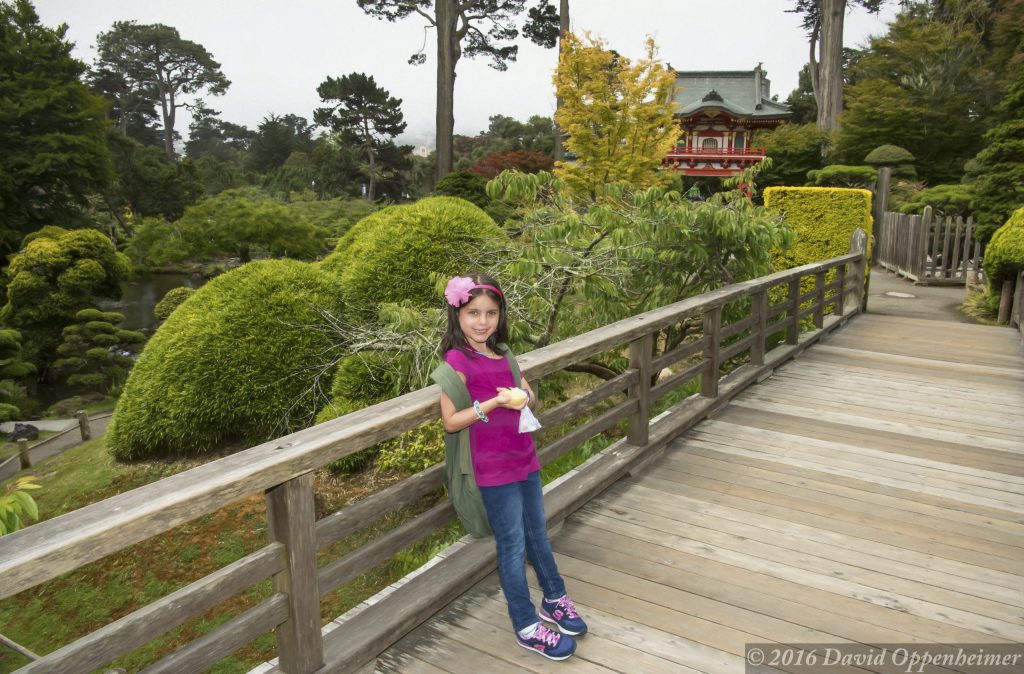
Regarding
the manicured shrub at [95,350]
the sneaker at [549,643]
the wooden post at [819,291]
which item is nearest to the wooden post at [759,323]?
the wooden post at [819,291]

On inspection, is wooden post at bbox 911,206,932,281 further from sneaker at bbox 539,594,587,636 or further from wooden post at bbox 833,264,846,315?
sneaker at bbox 539,594,587,636

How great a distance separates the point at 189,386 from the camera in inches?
316

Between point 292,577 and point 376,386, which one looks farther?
point 376,386

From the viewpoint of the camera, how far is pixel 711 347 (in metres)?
5.25

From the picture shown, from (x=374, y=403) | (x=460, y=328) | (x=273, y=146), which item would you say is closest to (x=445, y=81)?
(x=374, y=403)

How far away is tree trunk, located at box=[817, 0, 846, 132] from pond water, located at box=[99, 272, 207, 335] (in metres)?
28.2

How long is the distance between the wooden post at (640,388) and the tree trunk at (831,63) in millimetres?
30426

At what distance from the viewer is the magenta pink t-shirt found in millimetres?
2510

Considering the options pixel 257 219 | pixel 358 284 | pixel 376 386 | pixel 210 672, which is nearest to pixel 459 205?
pixel 358 284

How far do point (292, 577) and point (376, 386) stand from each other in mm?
5551

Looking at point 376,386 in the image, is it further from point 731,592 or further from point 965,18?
point 965,18

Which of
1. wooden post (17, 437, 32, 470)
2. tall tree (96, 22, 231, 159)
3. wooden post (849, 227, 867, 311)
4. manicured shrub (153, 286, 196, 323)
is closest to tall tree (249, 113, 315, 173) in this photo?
tall tree (96, 22, 231, 159)

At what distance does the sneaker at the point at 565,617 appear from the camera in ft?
8.27

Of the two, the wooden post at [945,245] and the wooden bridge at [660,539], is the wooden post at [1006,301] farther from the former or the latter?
the wooden bridge at [660,539]
